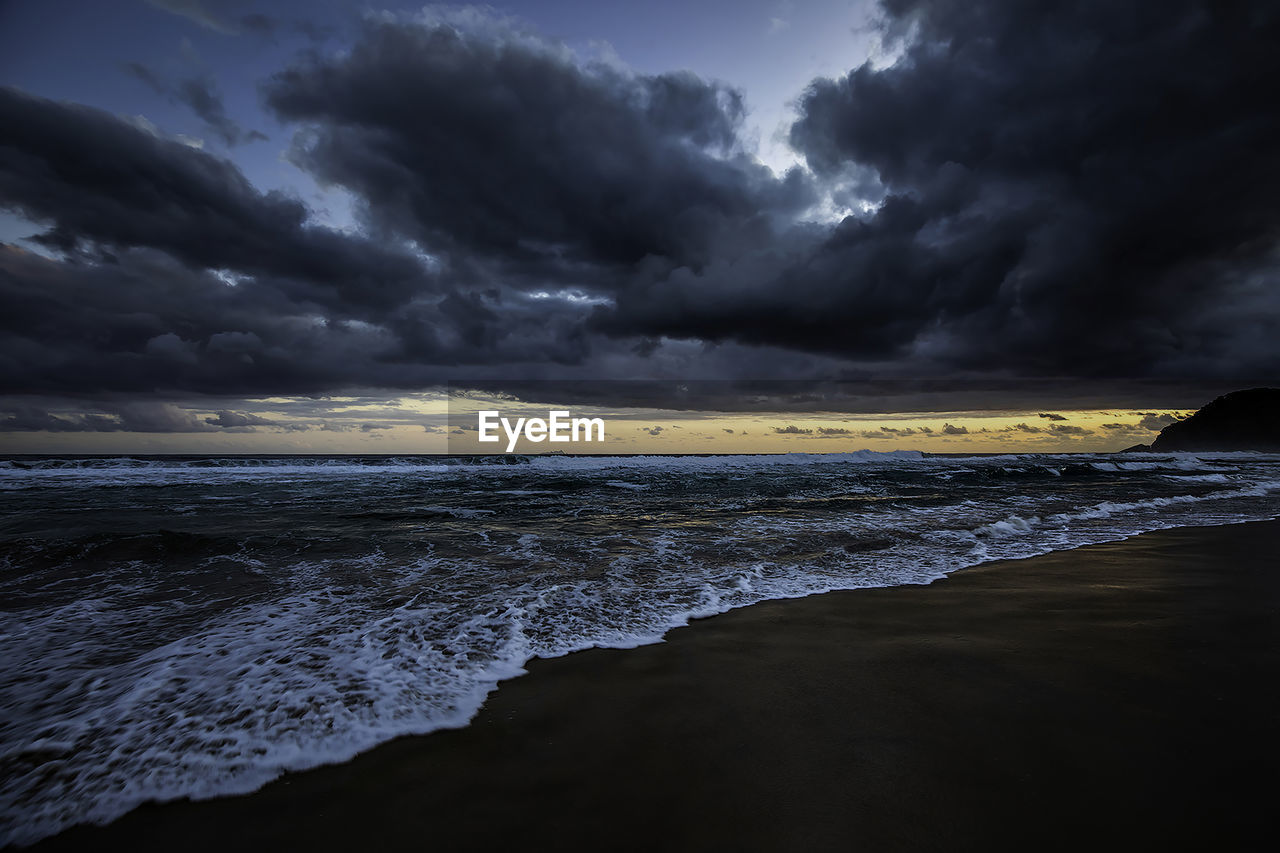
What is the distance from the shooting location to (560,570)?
6.77 m

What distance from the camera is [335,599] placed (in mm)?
5520

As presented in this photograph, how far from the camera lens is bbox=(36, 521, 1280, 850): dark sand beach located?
6.99ft

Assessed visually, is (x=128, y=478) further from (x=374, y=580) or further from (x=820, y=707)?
(x=820, y=707)

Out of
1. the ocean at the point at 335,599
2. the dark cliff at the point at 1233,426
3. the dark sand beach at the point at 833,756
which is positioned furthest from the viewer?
the dark cliff at the point at 1233,426

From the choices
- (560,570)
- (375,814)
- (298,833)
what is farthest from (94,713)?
(560,570)

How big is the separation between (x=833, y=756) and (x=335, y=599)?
203 inches

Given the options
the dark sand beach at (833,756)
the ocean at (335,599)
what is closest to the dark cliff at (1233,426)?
the ocean at (335,599)

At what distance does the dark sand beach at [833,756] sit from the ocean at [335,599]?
1.31ft

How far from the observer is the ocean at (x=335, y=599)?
2.88 meters

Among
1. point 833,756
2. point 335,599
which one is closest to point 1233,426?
point 833,756

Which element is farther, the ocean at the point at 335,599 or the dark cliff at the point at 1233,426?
the dark cliff at the point at 1233,426

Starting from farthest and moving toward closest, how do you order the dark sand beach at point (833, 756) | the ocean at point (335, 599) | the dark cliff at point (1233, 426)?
the dark cliff at point (1233, 426)
the ocean at point (335, 599)
the dark sand beach at point (833, 756)

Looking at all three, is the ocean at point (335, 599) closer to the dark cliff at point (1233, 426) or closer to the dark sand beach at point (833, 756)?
the dark sand beach at point (833, 756)

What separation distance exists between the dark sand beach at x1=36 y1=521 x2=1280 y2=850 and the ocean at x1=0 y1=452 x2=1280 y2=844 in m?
0.40
